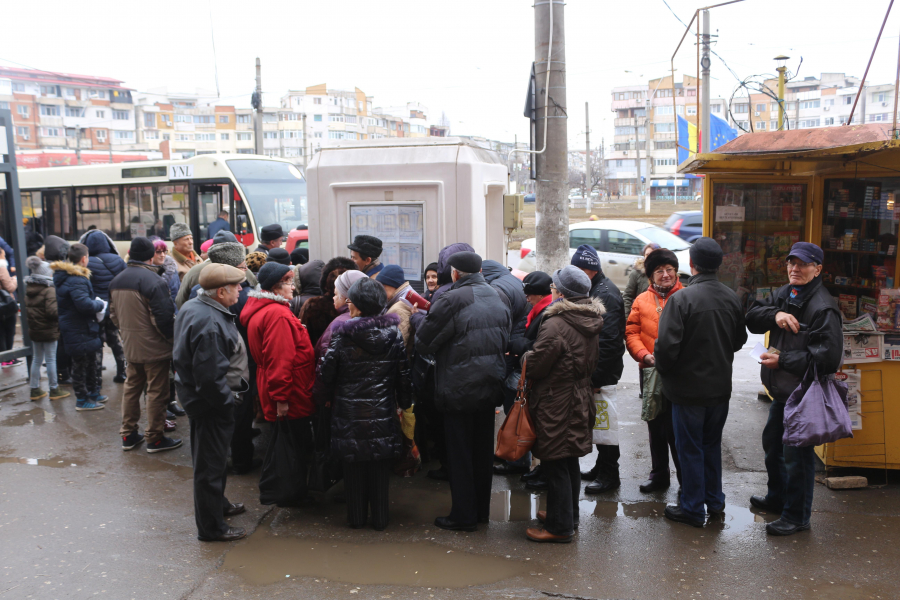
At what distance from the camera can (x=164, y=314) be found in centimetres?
573

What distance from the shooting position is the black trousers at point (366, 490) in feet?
14.1

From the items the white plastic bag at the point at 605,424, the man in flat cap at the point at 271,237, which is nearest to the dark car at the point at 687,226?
the man in flat cap at the point at 271,237

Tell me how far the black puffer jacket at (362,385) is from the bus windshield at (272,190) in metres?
11.2

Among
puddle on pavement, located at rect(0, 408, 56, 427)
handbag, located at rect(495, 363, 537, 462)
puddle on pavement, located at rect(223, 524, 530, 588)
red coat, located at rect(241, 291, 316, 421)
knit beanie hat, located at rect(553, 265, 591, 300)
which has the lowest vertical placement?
puddle on pavement, located at rect(223, 524, 530, 588)

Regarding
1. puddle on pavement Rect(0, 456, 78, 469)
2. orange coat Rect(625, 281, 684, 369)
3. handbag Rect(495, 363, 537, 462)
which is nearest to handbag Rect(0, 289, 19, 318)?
puddle on pavement Rect(0, 456, 78, 469)

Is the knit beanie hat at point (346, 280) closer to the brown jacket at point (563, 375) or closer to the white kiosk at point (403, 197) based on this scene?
the brown jacket at point (563, 375)

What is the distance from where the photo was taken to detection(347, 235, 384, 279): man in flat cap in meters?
5.69

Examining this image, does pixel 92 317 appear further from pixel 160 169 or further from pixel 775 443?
pixel 160 169

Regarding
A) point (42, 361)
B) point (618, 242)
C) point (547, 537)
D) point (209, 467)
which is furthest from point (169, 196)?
point (547, 537)

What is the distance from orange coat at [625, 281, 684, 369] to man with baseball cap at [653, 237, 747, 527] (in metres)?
0.53

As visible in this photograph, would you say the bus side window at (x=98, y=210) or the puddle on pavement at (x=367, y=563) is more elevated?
the bus side window at (x=98, y=210)

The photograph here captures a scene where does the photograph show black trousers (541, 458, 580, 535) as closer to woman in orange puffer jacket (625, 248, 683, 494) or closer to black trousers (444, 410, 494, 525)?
black trousers (444, 410, 494, 525)

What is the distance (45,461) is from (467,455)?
376cm

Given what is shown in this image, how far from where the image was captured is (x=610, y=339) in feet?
15.1
